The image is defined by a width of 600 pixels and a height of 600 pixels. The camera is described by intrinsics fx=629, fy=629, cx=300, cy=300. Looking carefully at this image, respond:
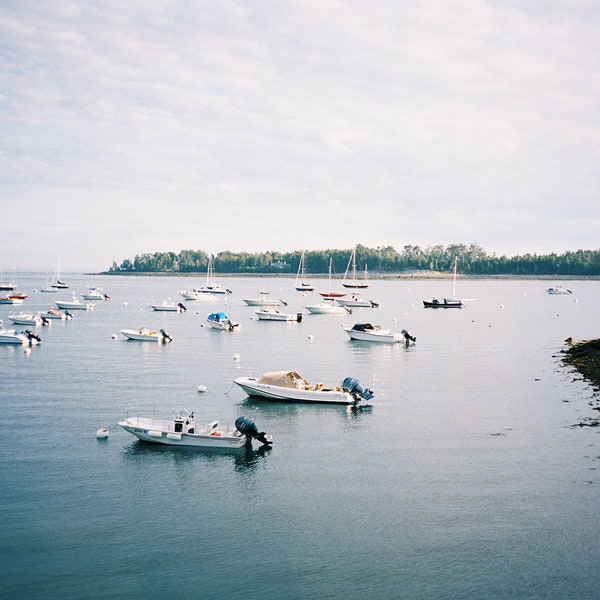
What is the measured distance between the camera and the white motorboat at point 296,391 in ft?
185

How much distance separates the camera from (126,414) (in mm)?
50375

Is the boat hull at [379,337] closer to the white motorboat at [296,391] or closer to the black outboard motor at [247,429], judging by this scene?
the white motorboat at [296,391]

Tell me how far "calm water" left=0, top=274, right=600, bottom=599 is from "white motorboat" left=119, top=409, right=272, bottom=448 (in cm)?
87

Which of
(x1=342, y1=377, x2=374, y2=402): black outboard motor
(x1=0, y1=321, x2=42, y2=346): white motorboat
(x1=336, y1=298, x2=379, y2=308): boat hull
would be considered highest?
(x1=336, y1=298, x2=379, y2=308): boat hull

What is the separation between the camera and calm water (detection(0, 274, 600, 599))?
26406 millimetres

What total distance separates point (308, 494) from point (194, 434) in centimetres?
1054

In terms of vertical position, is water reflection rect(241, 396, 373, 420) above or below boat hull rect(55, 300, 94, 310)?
below

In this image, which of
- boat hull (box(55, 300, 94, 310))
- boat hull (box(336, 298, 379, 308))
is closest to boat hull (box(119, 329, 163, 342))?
boat hull (box(55, 300, 94, 310))

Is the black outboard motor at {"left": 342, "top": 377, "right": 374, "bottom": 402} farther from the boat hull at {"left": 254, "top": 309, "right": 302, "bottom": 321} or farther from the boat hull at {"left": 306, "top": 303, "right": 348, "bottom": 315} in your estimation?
the boat hull at {"left": 306, "top": 303, "right": 348, "bottom": 315}

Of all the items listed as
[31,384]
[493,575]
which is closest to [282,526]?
[493,575]

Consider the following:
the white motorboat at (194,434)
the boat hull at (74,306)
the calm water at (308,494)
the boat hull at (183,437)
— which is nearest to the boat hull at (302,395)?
the calm water at (308,494)

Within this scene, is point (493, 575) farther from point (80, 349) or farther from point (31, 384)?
point (80, 349)

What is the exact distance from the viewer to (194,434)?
41906 millimetres

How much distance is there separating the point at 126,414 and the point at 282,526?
23.6 meters
